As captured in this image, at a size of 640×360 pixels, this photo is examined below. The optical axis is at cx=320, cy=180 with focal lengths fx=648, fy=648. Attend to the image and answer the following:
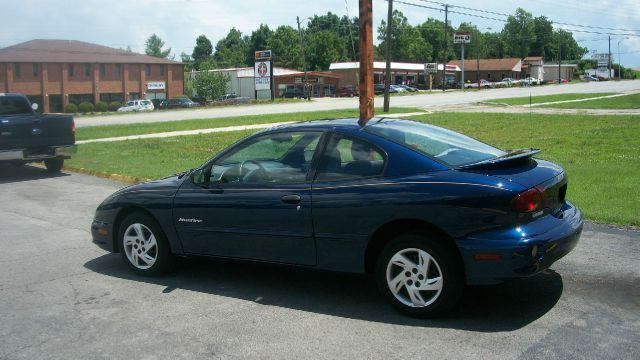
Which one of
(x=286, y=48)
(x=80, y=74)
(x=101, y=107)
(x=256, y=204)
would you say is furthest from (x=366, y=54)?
(x=286, y=48)

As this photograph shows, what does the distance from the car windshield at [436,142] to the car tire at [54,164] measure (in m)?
11.3

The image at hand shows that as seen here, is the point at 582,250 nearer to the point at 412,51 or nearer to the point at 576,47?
the point at 412,51

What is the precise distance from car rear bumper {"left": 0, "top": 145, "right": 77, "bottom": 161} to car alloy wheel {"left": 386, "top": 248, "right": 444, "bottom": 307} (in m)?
10.8

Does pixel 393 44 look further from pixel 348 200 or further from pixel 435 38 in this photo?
pixel 348 200

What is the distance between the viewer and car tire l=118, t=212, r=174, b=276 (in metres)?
6.23

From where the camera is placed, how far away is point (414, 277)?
4.90m

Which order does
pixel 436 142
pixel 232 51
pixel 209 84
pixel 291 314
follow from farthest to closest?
pixel 232 51, pixel 209 84, pixel 436 142, pixel 291 314

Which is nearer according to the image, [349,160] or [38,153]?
[349,160]

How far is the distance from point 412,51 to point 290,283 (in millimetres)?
133418

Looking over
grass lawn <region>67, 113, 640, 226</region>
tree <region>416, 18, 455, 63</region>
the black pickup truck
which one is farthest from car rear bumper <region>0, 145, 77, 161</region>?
tree <region>416, 18, 455, 63</region>

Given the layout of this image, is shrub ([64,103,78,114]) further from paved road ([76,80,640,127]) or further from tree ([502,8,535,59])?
tree ([502,8,535,59])

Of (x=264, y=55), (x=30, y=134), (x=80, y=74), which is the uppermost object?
(x=264, y=55)

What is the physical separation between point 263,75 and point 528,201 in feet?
225

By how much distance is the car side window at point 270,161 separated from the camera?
5.52 meters
